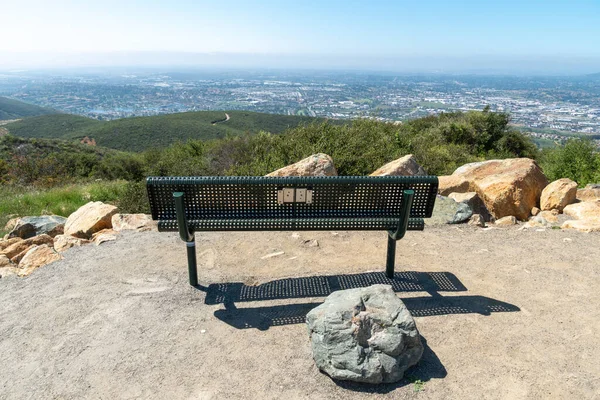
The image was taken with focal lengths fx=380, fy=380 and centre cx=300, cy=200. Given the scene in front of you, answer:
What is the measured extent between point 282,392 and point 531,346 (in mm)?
2255

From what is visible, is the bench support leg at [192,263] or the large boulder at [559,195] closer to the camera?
the bench support leg at [192,263]

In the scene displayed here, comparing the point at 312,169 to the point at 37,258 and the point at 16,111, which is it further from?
the point at 16,111

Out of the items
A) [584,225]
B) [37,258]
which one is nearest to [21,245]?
[37,258]

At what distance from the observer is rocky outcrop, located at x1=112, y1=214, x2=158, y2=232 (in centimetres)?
618

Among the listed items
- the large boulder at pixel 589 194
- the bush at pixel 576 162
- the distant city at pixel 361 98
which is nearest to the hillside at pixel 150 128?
the distant city at pixel 361 98

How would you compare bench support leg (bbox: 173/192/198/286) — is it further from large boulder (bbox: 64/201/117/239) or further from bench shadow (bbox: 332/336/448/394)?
large boulder (bbox: 64/201/117/239)

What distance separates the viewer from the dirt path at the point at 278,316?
2982mm

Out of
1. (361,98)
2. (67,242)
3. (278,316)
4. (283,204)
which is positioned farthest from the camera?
(361,98)

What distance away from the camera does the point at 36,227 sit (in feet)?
22.2

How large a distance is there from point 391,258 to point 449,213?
2551mm

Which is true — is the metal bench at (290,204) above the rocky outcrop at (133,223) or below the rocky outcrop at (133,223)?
above

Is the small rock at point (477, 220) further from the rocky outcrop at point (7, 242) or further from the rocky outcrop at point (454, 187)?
the rocky outcrop at point (7, 242)

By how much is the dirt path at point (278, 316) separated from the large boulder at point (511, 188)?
114 cm

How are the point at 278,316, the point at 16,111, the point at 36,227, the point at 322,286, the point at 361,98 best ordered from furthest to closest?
the point at 16,111 < the point at 361,98 < the point at 36,227 < the point at 322,286 < the point at 278,316
